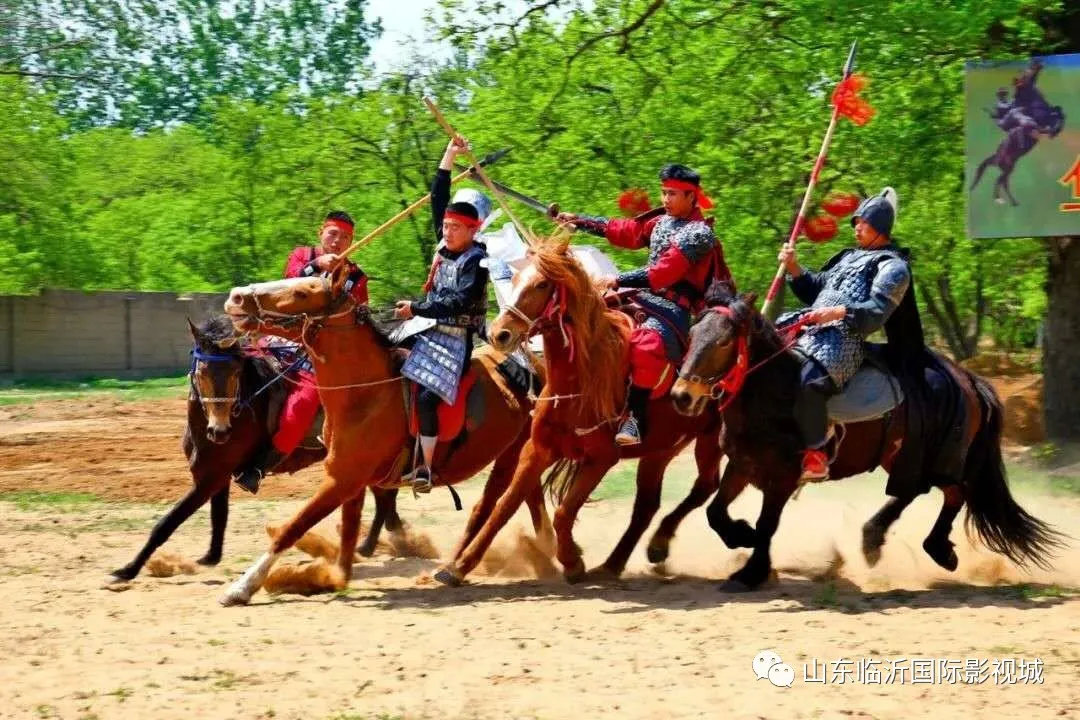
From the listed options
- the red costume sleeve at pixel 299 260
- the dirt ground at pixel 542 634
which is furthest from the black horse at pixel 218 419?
the red costume sleeve at pixel 299 260

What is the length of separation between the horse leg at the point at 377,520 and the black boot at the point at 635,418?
2655mm

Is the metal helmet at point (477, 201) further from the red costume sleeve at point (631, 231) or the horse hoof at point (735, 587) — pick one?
the horse hoof at point (735, 587)

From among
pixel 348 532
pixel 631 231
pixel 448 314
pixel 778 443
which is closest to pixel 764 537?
pixel 778 443

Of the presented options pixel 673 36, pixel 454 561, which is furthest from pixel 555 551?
pixel 673 36

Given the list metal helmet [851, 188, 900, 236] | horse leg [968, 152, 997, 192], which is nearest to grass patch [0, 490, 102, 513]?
metal helmet [851, 188, 900, 236]

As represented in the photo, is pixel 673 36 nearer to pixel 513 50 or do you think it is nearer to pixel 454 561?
pixel 513 50

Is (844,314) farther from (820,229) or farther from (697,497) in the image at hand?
(697,497)

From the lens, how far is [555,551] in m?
10.1

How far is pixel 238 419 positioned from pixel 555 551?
2.39m

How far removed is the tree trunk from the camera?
15844 mm

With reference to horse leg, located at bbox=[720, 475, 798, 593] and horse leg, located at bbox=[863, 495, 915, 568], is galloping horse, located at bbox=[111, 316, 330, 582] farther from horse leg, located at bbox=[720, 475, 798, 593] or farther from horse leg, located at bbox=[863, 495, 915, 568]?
horse leg, located at bbox=[863, 495, 915, 568]

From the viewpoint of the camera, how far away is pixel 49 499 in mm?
14531

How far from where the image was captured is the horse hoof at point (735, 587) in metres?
8.94

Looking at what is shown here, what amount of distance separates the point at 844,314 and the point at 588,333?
1564 mm
